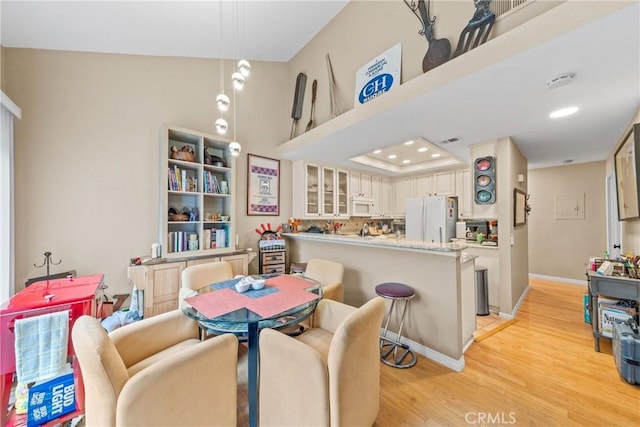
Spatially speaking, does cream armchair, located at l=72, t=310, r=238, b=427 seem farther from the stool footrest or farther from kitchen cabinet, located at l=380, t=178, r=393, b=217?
kitchen cabinet, located at l=380, t=178, r=393, b=217

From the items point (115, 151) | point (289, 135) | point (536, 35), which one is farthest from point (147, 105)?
point (536, 35)

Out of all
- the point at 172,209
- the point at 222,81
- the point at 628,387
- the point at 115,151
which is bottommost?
the point at 628,387

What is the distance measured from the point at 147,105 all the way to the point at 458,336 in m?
4.31

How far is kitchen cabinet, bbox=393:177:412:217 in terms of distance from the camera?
17.5ft

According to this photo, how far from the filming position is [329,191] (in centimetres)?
441

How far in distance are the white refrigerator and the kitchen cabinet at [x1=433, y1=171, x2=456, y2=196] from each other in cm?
59

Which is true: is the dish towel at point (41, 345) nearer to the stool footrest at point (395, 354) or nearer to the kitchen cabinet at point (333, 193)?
the stool footrest at point (395, 354)

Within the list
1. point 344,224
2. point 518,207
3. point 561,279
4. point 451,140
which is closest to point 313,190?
point 344,224

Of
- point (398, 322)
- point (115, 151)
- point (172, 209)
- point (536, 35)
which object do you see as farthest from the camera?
point (172, 209)

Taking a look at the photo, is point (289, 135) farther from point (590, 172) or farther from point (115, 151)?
point (590, 172)

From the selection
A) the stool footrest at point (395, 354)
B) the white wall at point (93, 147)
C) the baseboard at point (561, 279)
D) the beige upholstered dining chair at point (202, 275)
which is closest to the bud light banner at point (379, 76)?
the white wall at point (93, 147)

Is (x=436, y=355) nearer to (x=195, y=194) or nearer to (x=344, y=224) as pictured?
(x=344, y=224)

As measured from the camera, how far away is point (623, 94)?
1.93 m

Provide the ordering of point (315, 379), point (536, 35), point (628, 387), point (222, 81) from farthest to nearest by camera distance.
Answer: point (222, 81), point (628, 387), point (536, 35), point (315, 379)
